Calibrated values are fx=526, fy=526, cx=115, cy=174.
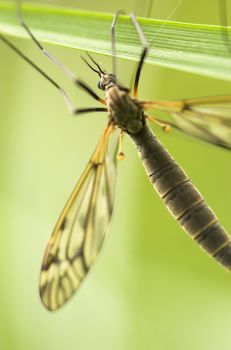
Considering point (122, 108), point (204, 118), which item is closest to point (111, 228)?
point (122, 108)

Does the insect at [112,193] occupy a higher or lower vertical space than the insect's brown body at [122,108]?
lower

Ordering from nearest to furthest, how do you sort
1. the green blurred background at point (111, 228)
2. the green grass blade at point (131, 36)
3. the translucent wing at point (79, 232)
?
the green grass blade at point (131, 36)
the translucent wing at point (79, 232)
the green blurred background at point (111, 228)

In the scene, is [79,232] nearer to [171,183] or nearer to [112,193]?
[112,193]

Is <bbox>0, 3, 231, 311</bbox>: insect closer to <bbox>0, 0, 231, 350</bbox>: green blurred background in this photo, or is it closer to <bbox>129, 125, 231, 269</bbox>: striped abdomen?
<bbox>129, 125, 231, 269</bbox>: striped abdomen

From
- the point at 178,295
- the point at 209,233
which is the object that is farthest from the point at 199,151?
the point at 209,233

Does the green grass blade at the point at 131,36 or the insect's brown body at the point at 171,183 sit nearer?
the green grass blade at the point at 131,36

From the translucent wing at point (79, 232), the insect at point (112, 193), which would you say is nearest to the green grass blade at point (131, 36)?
the insect at point (112, 193)

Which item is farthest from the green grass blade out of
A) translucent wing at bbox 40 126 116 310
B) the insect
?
translucent wing at bbox 40 126 116 310

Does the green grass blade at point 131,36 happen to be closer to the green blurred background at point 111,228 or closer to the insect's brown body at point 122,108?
the insect's brown body at point 122,108
